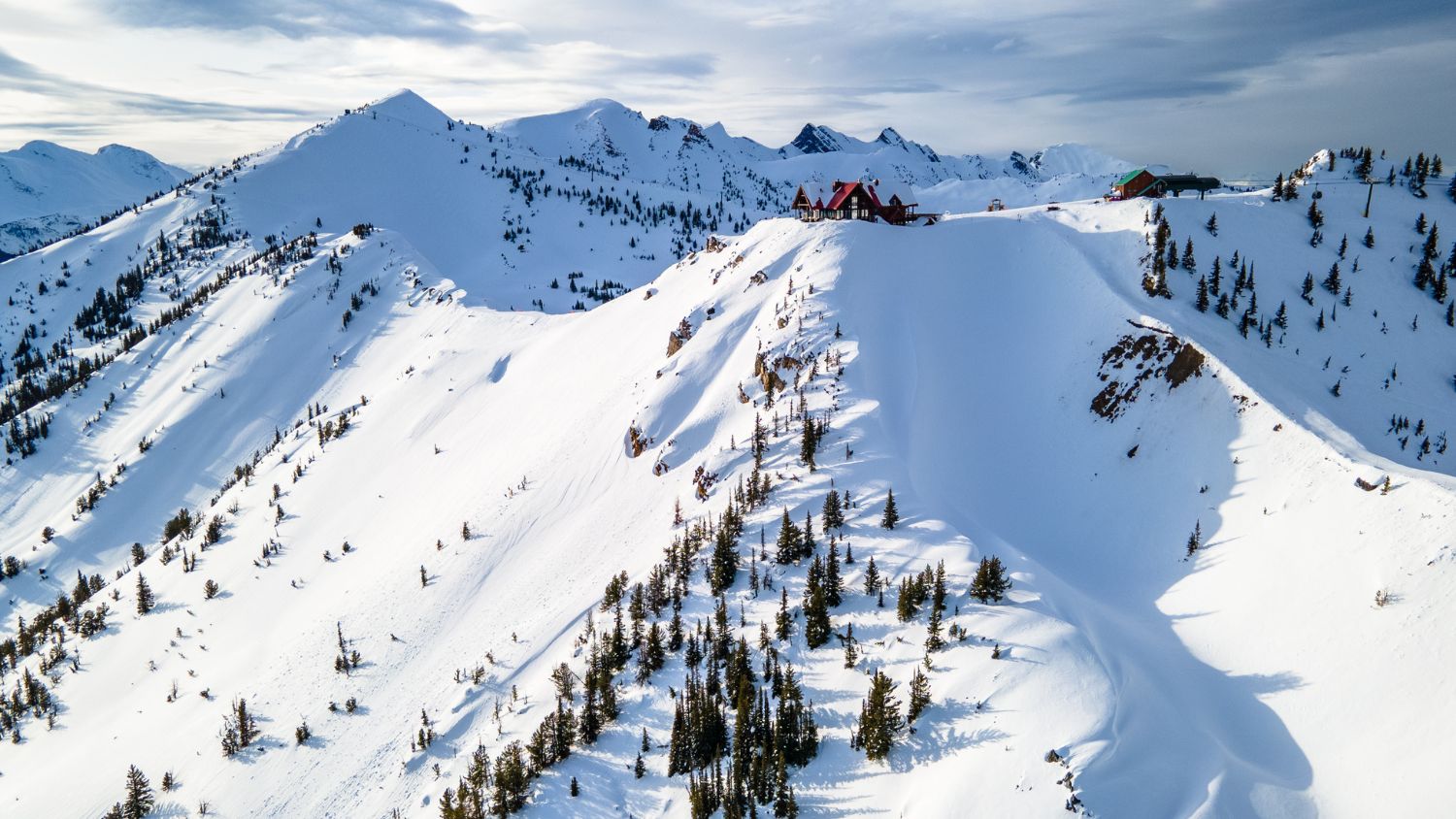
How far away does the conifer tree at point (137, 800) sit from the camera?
120 feet

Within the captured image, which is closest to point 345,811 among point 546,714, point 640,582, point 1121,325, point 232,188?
point 546,714

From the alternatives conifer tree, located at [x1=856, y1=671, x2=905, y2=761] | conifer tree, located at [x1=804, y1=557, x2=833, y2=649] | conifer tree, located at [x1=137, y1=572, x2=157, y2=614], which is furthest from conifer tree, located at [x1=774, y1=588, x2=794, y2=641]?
conifer tree, located at [x1=137, y1=572, x2=157, y2=614]

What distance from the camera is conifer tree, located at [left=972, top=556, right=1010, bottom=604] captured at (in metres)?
28.0

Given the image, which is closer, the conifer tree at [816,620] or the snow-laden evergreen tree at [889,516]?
the conifer tree at [816,620]

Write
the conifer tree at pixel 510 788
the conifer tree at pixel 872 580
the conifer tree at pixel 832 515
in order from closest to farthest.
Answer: the conifer tree at pixel 510 788
the conifer tree at pixel 872 580
the conifer tree at pixel 832 515

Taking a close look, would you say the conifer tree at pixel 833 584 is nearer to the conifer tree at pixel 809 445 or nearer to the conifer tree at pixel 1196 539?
the conifer tree at pixel 809 445

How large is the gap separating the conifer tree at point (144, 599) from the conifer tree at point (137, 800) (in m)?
32.5

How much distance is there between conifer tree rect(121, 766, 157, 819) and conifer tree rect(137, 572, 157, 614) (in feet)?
107

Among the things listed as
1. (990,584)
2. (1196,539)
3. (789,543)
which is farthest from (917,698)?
(1196,539)

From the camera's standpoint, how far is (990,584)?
2805 centimetres

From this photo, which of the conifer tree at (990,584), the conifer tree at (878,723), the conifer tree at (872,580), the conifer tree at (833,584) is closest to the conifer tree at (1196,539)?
the conifer tree at (990,584)

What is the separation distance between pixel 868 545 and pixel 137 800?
41.6 m

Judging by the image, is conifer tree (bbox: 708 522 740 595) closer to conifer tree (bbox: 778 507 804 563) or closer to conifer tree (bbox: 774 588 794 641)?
conifer tree (bbox: 778 507 804 563)

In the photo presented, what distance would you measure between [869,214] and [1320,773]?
57260 mm
